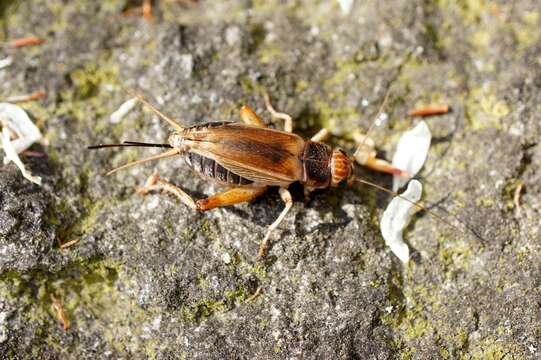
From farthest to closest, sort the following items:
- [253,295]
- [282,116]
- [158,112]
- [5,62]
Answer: [5,62] → [282,116] → [158,112] → [253,295]

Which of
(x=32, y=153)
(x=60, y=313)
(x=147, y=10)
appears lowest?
Answer: (x=60, y=313)

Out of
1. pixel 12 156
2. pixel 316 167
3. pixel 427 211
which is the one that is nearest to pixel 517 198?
pixel 427 211

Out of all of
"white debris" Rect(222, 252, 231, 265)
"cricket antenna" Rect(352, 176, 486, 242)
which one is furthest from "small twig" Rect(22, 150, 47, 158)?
"cricket antenna" Rect(352, 176, 486, 242)

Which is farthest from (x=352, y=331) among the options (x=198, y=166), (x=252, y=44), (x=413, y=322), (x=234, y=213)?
(x=252, y=44)

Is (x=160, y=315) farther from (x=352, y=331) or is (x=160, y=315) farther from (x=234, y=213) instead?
(x=352, y=331)

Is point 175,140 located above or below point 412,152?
above

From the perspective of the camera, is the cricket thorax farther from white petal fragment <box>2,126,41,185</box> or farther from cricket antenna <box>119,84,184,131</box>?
white petal fragment <box>2,126,41,185</box>

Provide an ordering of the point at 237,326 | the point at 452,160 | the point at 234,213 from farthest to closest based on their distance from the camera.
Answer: the point at 452,160 < the point at 234,213 < the point at 237,326

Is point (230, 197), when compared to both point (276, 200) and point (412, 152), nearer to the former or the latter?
point (276, 200)
